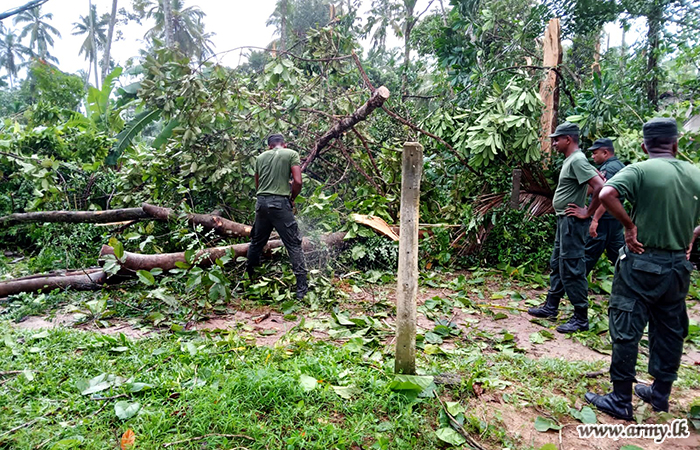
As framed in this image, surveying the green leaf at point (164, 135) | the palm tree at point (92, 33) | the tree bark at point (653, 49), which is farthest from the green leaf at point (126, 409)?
the palm tree at point (92, 33)

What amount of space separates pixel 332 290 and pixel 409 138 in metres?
4.10

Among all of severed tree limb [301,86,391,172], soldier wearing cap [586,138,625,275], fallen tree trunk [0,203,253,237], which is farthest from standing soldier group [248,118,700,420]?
fallen tree trunk [0,203,253,237]

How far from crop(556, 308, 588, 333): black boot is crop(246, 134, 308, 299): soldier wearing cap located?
299 cm

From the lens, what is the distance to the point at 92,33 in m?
37.4

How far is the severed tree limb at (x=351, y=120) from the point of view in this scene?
19.5ft

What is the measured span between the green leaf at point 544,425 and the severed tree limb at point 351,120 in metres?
4.61

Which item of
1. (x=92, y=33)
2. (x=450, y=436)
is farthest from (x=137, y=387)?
(x=92, y=33)

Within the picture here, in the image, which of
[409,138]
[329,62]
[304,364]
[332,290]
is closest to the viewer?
A: [304,364]

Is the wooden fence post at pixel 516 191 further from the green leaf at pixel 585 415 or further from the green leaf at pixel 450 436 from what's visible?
the green leaf at pixel 450 436

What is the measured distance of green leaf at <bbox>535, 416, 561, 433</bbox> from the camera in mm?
2521

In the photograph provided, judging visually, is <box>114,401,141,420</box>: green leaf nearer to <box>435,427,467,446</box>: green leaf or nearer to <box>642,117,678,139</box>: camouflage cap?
<box>435,427,467,446</box>: green leaf

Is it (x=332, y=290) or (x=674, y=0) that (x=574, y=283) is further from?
(x=674, y=0)

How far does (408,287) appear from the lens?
111 inches

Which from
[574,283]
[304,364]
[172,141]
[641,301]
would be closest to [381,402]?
[304,364]
